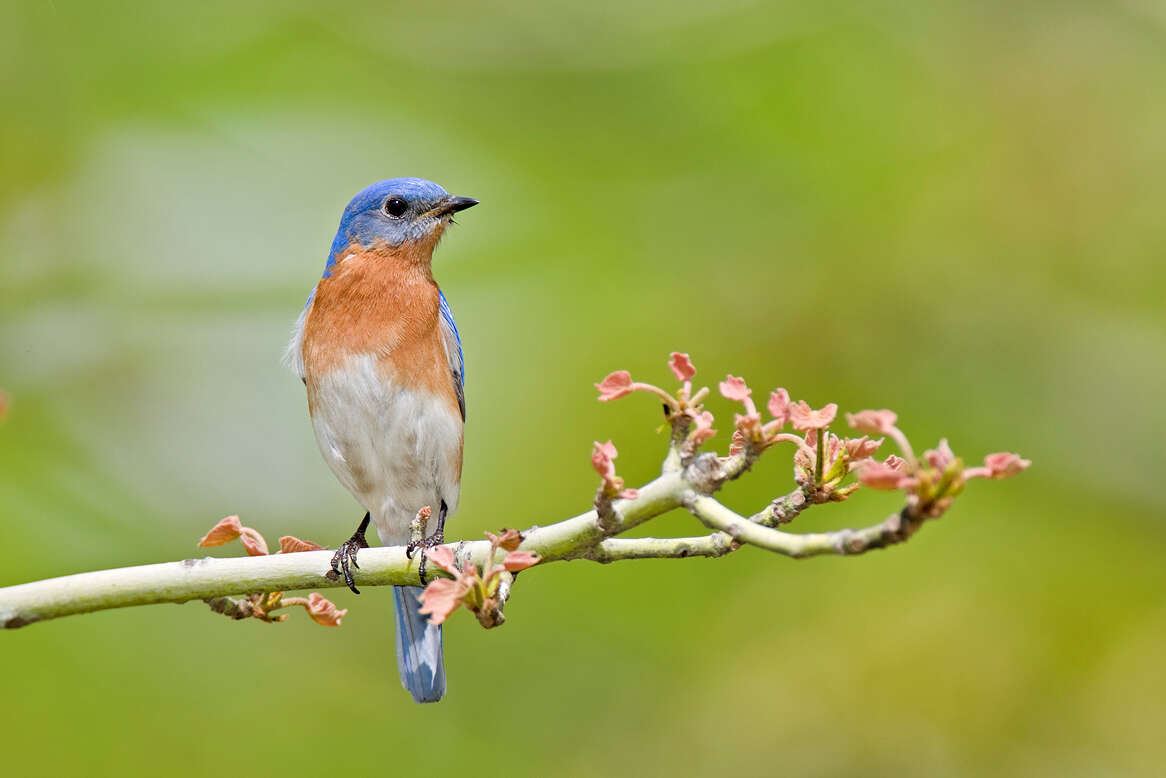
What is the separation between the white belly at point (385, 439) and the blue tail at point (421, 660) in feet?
1.64

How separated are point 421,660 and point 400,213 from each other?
200 centimetres

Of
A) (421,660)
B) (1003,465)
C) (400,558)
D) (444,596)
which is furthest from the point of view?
(421,660)

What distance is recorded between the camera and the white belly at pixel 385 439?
16.1 feet

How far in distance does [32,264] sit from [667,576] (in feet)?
17.0

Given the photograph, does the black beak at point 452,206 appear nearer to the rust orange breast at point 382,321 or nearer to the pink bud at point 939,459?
the rust orange breast at point 382,321

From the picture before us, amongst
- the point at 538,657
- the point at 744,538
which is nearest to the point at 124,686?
the point at 538,657

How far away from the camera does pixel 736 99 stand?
9.38 metres

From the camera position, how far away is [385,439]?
5.00 metres

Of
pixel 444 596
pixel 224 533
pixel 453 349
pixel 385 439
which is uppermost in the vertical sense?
pixel 453 349

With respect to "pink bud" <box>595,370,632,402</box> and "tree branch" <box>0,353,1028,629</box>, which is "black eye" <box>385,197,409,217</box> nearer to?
"tree branch" <box>0,353,1028,629</box>

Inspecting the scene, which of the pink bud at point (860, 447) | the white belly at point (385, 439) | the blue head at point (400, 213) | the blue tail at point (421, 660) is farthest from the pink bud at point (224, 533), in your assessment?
the blue head at point (400, 213)

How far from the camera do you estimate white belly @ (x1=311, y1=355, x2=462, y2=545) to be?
490 centimetres

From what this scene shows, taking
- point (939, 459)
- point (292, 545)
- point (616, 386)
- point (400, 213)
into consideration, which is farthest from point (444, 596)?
point (400, 213)

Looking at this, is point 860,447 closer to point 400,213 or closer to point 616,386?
point 616,386
